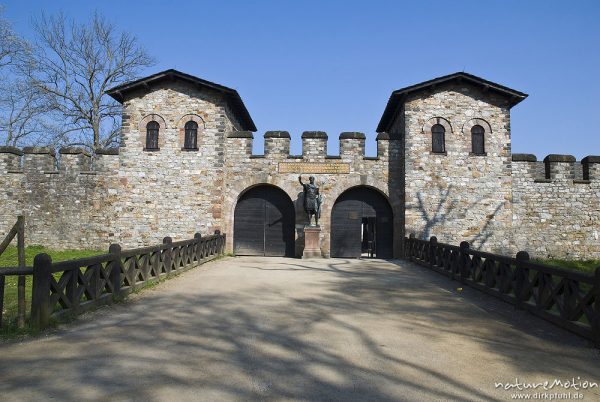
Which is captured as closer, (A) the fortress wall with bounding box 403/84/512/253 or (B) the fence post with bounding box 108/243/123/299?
(B) the fence post with bounding box 108/243/123/299

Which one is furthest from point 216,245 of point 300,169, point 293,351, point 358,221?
point 293,351

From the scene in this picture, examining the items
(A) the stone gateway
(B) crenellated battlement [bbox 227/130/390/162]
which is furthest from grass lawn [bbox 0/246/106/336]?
(B) crenellated battlement [bbox 227/130/390/162]

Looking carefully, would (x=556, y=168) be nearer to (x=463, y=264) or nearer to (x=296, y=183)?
(x=463, y=264)

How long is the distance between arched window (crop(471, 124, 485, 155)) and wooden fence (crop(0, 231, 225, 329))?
10.8 meters

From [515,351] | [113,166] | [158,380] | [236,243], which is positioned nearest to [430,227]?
[236,243]

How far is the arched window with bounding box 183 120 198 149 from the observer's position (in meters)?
15.7

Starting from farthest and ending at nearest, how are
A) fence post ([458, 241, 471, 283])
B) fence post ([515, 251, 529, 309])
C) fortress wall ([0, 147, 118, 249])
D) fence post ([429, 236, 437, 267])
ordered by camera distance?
fortress wall ([0, 147, 118, 249])
fence post ([429, 236, 437, 267])
fence post ([458, 241, 471, 283])
fence post ([515, 251, 529, 309])

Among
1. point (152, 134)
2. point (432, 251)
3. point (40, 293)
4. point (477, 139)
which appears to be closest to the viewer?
point (40, 293)

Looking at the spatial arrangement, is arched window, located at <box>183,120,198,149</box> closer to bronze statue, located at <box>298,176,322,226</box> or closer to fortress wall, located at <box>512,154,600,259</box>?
bronze statue, located at <box>298,176,322,226</box>

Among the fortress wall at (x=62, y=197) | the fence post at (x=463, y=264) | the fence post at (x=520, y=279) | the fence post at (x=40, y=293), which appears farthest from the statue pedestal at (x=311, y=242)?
the fence post at (x=40, y=293)

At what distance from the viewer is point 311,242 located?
596 inches

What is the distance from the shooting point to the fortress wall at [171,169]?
1539 centimetres

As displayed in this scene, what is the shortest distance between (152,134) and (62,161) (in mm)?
3550

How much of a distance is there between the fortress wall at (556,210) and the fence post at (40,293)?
14876 mm
